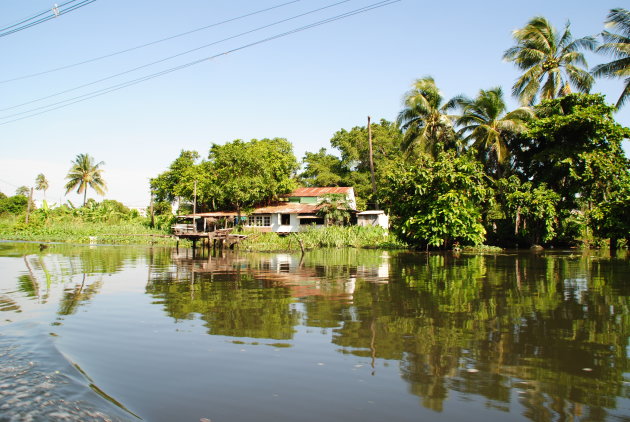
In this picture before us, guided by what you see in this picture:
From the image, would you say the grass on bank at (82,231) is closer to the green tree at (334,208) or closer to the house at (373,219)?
the green tree at (334,208)

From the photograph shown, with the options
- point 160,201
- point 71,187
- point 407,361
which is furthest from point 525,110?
point 71,187

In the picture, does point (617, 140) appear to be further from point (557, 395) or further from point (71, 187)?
point (71, 187)

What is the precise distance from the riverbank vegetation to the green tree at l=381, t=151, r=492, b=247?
0.06 metres

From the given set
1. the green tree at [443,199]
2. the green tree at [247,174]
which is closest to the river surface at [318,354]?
the green tree at [443,199]

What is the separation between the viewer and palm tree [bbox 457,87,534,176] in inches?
1256

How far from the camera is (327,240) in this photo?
112 ft

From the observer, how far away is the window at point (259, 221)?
141 feet

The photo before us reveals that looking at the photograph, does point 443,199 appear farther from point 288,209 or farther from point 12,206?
point 12,206

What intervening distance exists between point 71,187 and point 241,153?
33.1 meters

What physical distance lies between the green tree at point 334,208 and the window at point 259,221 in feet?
18.3

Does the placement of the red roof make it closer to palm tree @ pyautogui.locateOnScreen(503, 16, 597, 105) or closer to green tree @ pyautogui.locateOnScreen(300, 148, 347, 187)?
green tree @ pyautogui.locateOnScreen(300, 148, 347, 187)

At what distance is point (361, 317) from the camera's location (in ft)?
27.0

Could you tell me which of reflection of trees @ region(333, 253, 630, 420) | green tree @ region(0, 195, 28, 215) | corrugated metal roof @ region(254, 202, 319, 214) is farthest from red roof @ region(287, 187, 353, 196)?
green tree @ region(0, 195, 28, 215)

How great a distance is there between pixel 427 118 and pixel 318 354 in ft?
107
